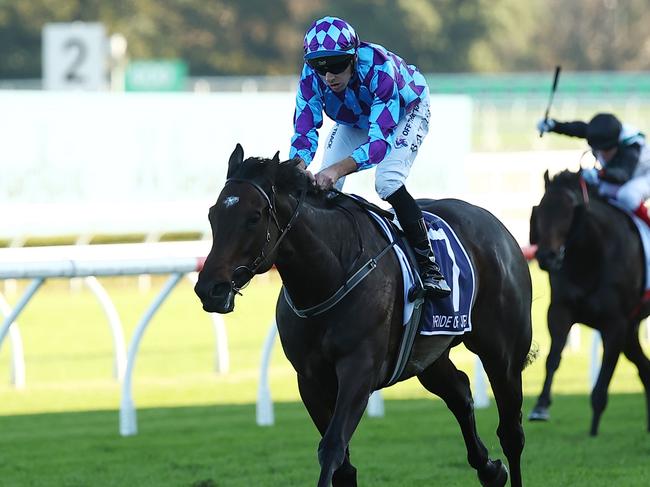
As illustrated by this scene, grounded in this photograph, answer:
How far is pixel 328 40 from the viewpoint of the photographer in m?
4.52

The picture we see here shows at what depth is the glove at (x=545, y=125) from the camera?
23.5ft

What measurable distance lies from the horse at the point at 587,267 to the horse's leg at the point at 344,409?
116 inches

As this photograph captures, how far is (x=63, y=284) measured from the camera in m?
15.7

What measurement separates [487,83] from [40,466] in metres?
21.5

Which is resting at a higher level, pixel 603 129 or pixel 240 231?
pixel 240 231

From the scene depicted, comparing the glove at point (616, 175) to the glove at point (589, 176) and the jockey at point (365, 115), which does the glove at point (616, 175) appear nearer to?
the glove at point (589, 176)

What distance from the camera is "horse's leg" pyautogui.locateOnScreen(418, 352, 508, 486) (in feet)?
17.0

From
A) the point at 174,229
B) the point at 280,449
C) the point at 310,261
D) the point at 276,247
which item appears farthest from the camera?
the point at 174,229

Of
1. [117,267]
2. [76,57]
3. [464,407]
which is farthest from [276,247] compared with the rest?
[76,57]

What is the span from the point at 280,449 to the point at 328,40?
2.57m

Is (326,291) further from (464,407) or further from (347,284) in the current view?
(464,407)

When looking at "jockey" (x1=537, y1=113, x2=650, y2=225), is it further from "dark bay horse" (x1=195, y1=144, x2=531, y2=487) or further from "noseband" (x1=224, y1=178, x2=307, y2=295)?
"noseband" (x1=224, y1=178, x2=307, y2=295)

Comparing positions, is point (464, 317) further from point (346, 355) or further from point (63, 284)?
point (63, 284)

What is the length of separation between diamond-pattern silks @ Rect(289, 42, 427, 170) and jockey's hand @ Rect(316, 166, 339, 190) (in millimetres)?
90
